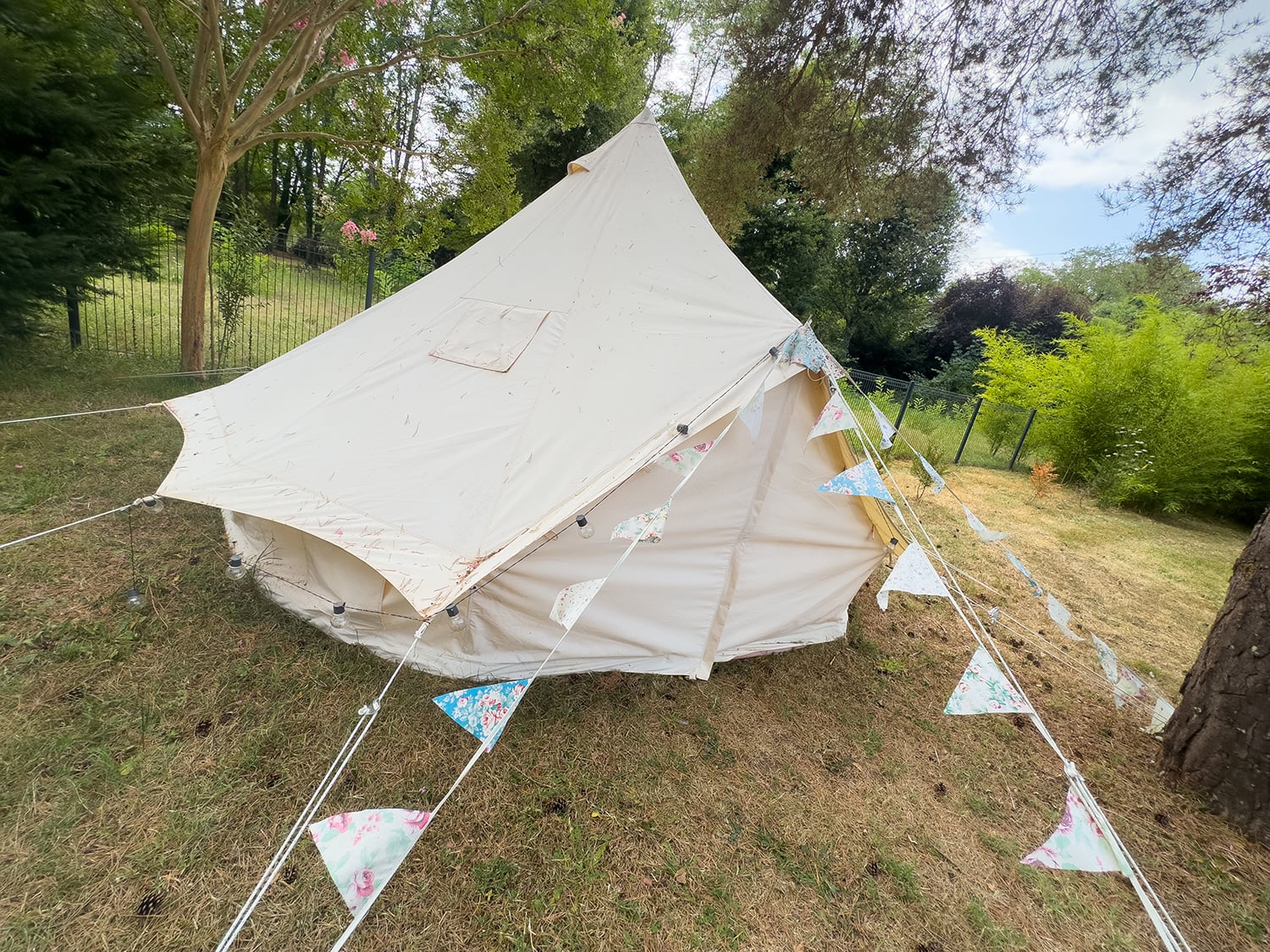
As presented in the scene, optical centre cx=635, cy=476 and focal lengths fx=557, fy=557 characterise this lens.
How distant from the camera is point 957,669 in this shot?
314 cm

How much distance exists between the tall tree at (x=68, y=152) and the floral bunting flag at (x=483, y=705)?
5.09 m

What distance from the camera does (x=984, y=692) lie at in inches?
62.9

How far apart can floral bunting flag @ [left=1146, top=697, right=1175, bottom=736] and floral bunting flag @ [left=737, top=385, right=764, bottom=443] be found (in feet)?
6.43

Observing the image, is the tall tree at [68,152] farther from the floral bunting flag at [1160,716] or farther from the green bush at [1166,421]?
Answer: the green bush at [1166,421]

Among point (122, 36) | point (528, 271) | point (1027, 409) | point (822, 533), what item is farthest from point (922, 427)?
point (122, 36)

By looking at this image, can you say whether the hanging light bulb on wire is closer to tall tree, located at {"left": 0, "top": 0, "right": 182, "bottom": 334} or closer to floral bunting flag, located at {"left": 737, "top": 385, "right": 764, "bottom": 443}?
floral bunting flag, located at {"left": 737, "top": 385, "right": 764, "bottom": 443}

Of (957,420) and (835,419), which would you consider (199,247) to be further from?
(957,420)

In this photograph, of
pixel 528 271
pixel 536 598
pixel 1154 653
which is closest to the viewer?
pixel 536 598

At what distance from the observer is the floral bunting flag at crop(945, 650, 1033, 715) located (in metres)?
1.55

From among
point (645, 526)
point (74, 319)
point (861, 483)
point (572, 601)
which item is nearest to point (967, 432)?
point (861, 483)

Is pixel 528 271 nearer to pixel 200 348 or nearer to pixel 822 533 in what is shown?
pixel 822 533

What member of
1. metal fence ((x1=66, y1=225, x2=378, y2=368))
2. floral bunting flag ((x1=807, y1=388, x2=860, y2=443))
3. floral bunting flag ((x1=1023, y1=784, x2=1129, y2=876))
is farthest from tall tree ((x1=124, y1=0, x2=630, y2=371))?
floral bunting flag ((x1=1023, y1=784, x2=1129, y2=876))

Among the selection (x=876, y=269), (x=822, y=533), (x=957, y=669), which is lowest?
(x=957, y=669)

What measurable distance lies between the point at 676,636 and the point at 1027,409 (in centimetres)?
860
